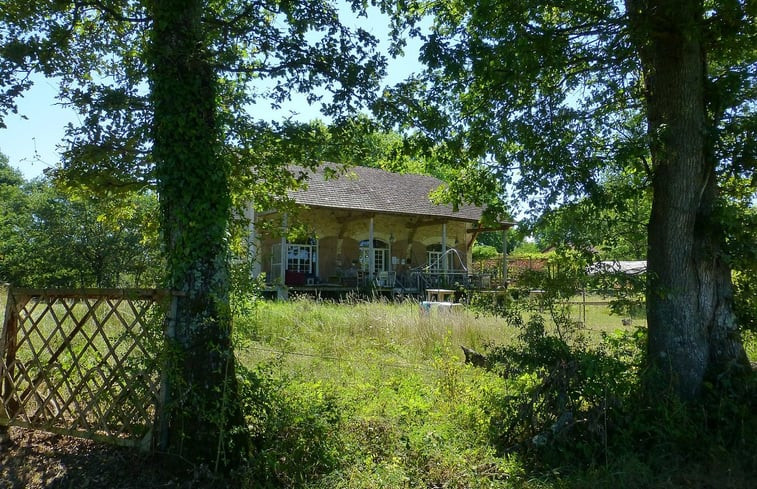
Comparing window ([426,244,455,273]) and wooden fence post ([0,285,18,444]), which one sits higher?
window ([426,244,455,273])

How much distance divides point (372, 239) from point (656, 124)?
1548 cm

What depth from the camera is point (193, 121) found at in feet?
14.4

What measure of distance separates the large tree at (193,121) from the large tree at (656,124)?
1111 millimetres

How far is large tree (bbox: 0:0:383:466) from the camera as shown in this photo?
4250 mm

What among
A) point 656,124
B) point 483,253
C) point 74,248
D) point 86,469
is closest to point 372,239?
point 74,248

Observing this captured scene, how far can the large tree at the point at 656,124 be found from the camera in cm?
520

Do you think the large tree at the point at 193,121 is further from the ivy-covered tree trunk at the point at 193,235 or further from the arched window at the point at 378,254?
the arched window at the point at 378,254

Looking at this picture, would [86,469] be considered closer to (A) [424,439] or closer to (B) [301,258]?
(A) [424,439]

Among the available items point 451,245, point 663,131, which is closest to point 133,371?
point 663,131

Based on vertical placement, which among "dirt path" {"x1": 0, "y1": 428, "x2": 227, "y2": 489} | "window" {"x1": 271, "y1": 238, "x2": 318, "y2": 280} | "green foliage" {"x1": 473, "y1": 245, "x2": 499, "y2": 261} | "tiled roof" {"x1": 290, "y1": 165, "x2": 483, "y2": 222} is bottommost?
"dirt path" {"x1": 0, "y1": 428, "x2": 227, "y2": 489}

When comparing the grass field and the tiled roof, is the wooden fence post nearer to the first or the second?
the grass field

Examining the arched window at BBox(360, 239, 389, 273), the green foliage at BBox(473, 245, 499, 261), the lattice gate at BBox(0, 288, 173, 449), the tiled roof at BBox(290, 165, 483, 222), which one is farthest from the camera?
the green foliage at BBox(473, 245, 499, 261)

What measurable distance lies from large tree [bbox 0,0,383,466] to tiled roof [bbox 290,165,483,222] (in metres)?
12.5

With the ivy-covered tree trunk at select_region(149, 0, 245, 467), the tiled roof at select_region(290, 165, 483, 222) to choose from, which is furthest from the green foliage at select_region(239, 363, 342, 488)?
the tiled roof at select_region(290, 165, 483, 222)
